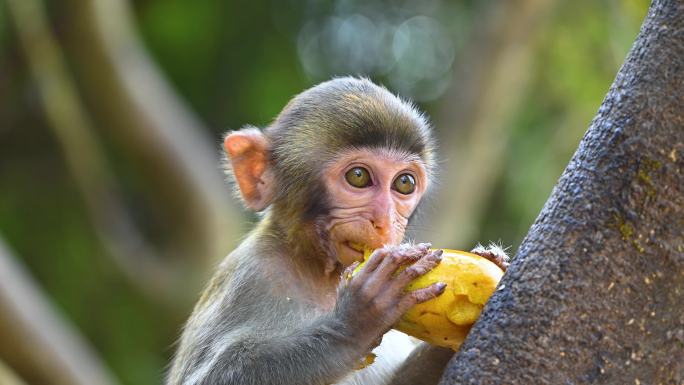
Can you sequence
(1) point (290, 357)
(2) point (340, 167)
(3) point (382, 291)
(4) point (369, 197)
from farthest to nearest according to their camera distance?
1. (2) point (340, 167)
2. (4) point (369, 197)
3. (1) point (290, 357)
4. (3) point (382, 291)

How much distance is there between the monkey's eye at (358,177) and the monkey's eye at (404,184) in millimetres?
150

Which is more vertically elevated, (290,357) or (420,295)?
(420,295)

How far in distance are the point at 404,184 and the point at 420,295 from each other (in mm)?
1274

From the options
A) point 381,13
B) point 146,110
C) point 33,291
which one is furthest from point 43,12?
point 381,13

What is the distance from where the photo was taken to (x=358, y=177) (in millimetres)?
4469

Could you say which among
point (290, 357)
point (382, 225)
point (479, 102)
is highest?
point (382, 225)

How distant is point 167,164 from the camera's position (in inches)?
415

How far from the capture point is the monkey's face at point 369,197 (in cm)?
427

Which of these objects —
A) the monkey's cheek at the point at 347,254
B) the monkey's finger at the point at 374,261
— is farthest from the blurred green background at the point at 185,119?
the monkey's finger at the point at 374,261

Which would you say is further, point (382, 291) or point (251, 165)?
point (251, 165)

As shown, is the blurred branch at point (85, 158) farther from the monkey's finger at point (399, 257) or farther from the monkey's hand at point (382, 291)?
the monkey's finger at point (399, 257)

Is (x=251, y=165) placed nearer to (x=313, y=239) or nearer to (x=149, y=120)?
(x=313, y=239)

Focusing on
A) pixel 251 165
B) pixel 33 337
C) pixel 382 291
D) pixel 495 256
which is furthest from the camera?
pixel 33 337

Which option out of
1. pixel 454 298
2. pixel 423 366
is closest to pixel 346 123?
pixel 423 366
